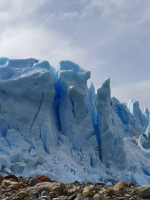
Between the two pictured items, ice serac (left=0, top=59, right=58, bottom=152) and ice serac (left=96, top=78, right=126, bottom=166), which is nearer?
ice serac (left=0, top=59, right=58, bottom=152)

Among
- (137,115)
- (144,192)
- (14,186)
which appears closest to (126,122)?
(137,115)

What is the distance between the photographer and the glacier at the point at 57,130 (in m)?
9.59

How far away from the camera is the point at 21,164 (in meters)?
8.91

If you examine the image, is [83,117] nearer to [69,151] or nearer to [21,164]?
[69,151]

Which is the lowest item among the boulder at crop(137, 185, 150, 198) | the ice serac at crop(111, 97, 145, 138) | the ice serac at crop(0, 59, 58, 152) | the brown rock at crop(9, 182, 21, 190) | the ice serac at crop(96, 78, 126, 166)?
the boulder at crop(137, 185, 150, 198)

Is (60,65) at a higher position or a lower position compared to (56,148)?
higher

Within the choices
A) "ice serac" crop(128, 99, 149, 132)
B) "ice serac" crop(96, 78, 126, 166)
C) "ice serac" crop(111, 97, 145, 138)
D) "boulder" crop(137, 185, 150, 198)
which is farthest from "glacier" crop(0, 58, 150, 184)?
"ice serac" crop(128, 99, 149, 132)

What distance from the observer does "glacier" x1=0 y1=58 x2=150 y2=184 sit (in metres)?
9.59

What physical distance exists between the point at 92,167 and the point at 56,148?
1764 mm

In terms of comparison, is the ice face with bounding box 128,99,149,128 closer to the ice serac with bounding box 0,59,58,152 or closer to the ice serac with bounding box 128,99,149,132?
the ice serac with bounding box 128,99,149,132

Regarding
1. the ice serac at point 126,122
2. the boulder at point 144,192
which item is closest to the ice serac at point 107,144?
the boulder at point 144,192

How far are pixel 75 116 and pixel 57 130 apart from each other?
1.04 m

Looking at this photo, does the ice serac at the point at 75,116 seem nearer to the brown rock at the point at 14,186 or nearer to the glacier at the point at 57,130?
the glacier at the point at 57,130

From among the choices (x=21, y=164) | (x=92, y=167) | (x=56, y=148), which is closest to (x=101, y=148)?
(x=92, y=167)
